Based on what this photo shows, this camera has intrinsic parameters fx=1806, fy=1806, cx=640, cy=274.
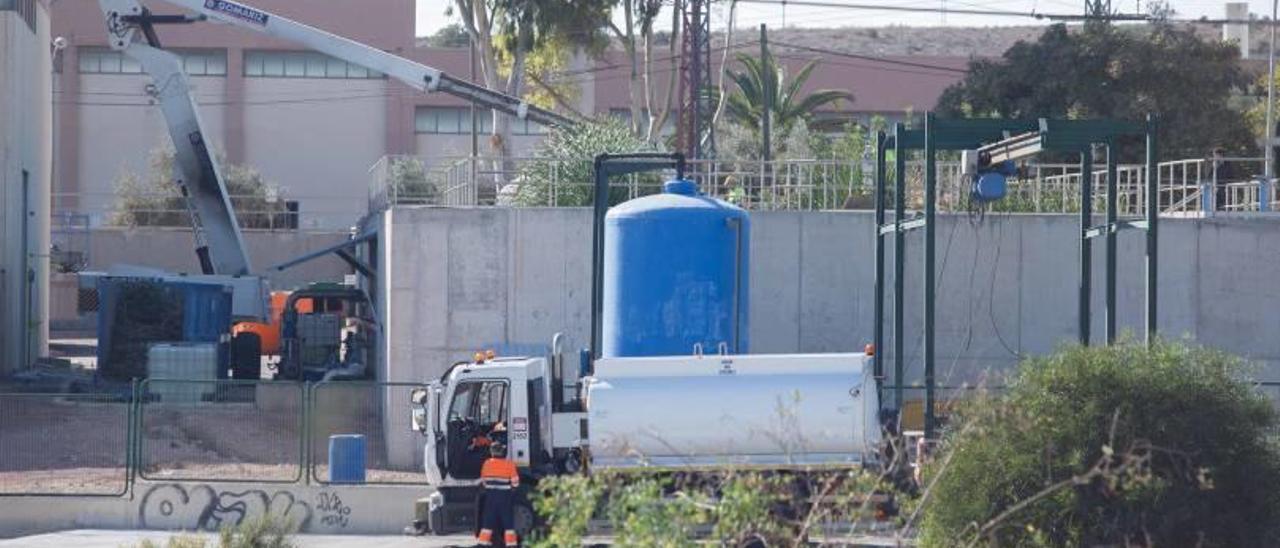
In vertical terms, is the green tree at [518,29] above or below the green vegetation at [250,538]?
above

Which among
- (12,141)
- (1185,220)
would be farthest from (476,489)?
(12,141)

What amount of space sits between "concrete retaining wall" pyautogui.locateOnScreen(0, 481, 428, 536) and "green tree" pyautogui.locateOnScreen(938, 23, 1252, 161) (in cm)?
2740

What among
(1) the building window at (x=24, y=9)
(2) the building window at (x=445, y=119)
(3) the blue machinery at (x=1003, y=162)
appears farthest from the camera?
(2) the building window at (x=445, y=119)

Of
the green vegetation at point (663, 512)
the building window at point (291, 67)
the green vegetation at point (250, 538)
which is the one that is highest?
the building window at point (291, 67)

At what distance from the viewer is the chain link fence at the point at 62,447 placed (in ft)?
78.7

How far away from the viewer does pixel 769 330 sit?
2766 cm

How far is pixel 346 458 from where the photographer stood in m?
23.3

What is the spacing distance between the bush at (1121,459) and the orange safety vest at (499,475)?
16.6ft

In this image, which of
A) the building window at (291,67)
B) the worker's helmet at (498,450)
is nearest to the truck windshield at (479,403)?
the worker's helmet at (498,450)

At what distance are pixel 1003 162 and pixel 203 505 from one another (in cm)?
1117

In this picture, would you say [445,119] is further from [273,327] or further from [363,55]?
[363,55]

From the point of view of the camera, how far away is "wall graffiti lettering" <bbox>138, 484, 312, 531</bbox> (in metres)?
23.3

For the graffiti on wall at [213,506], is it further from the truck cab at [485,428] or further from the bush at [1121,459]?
the bush at [1121,459]

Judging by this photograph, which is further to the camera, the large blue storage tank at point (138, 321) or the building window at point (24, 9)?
the building window at point (24, 9)
